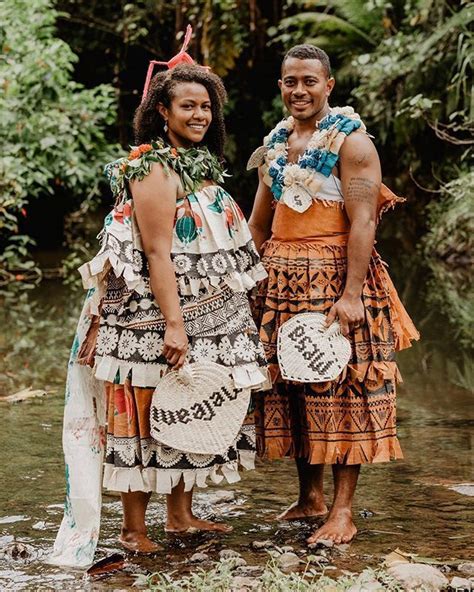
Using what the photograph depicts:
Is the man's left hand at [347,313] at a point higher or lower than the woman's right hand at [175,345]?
higher

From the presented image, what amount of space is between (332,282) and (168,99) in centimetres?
90

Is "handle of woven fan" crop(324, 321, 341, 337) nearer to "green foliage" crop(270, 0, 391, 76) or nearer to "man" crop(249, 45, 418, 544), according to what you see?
"man" crop(249, 45, 418, 544)

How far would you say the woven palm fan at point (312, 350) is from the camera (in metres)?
4.00

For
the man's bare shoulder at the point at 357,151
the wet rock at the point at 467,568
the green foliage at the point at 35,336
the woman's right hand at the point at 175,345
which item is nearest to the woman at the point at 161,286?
the woman's right hand at the point at 175,345

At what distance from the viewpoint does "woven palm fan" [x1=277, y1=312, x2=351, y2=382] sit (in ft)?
13.1

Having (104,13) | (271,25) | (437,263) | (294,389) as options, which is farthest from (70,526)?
(104,13)

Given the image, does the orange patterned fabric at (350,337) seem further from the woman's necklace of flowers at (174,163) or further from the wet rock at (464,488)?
the wet rock at (464,488)

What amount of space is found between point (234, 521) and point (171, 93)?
1651 millimetres

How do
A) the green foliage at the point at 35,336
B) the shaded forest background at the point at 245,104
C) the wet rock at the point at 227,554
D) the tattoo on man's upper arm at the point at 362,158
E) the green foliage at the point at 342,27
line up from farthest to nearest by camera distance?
the green foliage at the point at 342,27
the shaded forest background at the point at 245,104
the green foliage at the point at 35,336
the tattoo on man's upper arm at the point at 362,158
the wet rock at the point at 227,554

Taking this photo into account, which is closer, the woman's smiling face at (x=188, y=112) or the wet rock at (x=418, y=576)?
the wet rock at (x=418, y=576)

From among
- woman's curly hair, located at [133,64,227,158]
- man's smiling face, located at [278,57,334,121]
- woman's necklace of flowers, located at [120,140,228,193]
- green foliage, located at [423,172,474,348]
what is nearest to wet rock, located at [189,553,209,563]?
woman's necklace of flowers, located at [120,140,228,193]

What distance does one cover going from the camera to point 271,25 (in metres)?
16.2

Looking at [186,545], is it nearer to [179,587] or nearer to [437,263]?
[179,587]

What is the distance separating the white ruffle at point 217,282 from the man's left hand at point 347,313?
0.31 m
